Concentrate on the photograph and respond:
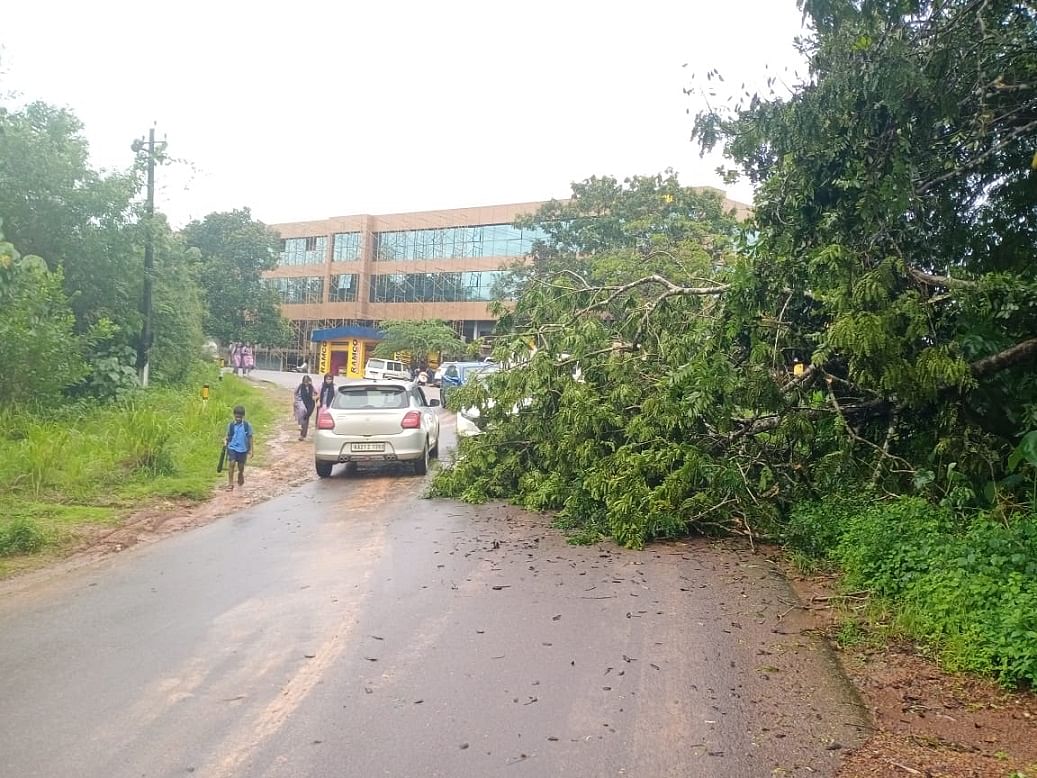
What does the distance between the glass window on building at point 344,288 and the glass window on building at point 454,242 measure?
8.62 feet

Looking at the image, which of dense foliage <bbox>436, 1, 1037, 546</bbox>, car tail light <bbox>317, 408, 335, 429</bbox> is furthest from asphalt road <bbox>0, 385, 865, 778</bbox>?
car tail light <bbox>317, 408, 335, 429</bbox>

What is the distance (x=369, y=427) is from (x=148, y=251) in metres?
11.1

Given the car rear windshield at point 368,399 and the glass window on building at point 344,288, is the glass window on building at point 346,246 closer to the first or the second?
the glass window on building at point 344,288

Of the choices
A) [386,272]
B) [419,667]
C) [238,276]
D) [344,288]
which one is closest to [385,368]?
[238,276]

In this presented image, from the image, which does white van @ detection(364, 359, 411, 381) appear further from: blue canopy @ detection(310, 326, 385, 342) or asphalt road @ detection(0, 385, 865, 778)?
asphalt road @ detection(0, 385, 865, 778)

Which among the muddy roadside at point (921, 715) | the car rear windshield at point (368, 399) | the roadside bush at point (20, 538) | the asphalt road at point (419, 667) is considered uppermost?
the car rear windshield at point (368, 399)

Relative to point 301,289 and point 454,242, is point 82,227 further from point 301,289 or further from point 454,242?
point 301,289

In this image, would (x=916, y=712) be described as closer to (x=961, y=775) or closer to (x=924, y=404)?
(x=961, y=775)

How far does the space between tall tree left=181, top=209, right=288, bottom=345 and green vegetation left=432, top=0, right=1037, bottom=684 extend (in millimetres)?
37882

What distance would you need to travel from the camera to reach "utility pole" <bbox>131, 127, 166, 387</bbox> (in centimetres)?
2055

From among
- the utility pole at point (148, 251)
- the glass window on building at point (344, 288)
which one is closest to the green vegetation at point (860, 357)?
the utility pole at point (148, 251)

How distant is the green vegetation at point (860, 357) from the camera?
22.0 ft

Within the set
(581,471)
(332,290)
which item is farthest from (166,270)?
(332,290)

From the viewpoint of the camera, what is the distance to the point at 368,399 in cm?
1331
